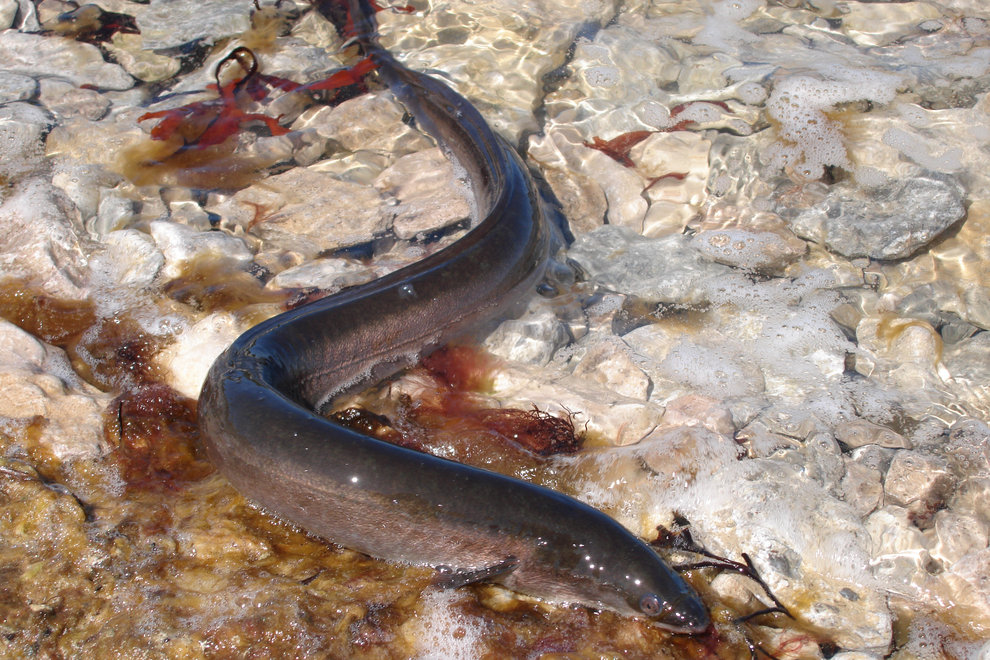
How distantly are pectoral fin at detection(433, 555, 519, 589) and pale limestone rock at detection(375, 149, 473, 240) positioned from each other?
2.32m

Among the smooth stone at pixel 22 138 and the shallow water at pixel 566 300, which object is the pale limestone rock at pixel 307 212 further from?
the smooth stone at pixel 22 138

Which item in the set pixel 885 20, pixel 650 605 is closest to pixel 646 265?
pixel 650 605

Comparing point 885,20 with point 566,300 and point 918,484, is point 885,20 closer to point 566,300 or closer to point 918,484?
point 566,300

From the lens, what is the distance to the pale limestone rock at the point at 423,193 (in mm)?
4414

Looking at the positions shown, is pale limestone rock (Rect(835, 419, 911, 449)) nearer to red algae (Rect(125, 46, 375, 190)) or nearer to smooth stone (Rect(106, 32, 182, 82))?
red algae (Rect(125, 46, 375, 190))

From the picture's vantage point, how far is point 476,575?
257 centimetres

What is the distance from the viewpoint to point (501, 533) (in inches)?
103

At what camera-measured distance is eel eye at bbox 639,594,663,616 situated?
99.1 inches

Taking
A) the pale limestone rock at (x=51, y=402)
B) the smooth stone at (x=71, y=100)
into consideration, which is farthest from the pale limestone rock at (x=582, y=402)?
the smooth stone at (x=71, y=100)

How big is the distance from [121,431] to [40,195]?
6.80 ft

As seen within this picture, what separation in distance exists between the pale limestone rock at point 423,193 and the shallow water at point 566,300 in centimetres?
A: 3

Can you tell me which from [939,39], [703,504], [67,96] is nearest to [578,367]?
[703,504]

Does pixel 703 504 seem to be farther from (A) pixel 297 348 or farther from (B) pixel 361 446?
(A) pixel 297 348

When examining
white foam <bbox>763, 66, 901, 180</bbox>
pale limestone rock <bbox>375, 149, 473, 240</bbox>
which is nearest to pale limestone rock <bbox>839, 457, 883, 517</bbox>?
white foam <bbox>763, 66, 901, 180</bbox>
